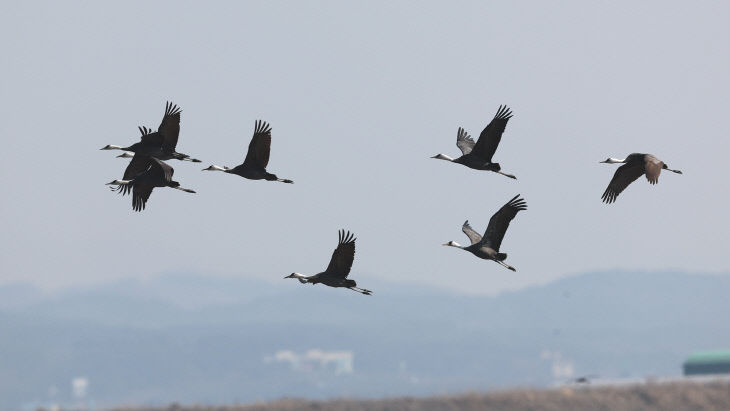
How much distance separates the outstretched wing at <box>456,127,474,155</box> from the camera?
58.9 metres

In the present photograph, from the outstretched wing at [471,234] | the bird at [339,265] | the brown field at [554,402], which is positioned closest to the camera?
the bird at [339,265]

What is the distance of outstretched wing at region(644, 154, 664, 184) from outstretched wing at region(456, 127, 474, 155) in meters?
12.6

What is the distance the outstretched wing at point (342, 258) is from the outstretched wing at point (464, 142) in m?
14.7

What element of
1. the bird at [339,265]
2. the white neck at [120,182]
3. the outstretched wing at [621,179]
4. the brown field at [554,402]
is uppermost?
the brown field at [554,402]

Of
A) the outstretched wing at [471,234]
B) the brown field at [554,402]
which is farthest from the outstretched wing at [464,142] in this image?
the brown field at [554,402]

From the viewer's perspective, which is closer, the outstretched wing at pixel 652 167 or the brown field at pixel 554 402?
the outstretched wing at pixel 652 167

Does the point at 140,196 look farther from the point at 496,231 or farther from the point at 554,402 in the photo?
the point at 554,402

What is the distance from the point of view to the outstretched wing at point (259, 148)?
48094 millimetres

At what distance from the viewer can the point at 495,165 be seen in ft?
160

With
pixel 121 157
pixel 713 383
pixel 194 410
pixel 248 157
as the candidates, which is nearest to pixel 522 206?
pixel 248 157

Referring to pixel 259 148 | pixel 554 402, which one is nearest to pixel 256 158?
pixel 259 148

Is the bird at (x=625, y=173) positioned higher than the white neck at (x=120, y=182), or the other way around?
the white neck at (x=120, y=182)

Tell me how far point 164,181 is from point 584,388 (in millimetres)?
156132

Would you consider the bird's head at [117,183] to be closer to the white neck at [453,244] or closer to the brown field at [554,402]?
the white neck at [453,244]
